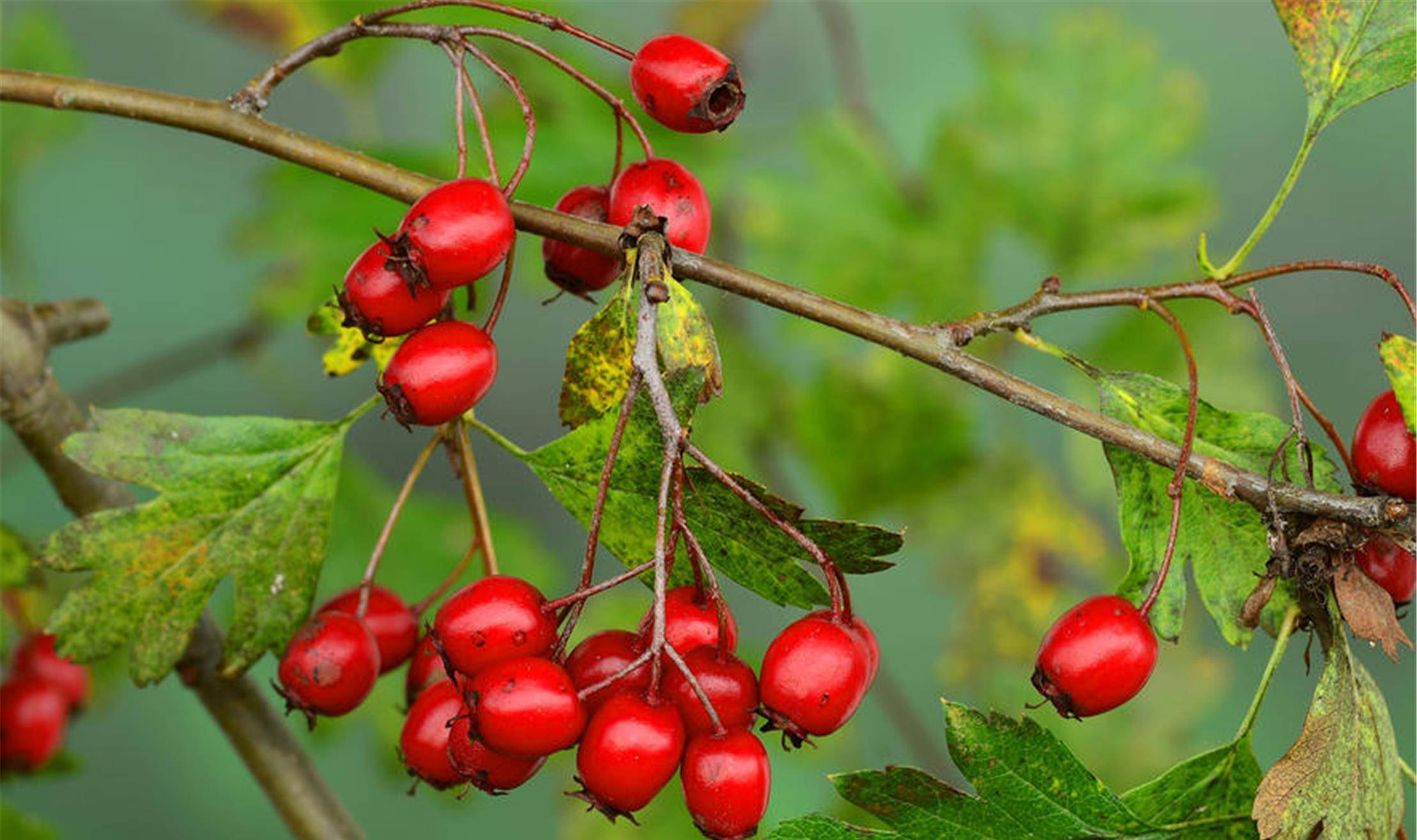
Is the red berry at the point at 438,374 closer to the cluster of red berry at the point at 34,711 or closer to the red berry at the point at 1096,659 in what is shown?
the red berry at the point at 1096,659

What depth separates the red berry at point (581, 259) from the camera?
62 cm

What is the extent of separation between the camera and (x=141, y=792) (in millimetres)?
1679

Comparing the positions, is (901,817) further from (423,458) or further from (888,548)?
(423,458)

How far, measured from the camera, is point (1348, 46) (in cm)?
65

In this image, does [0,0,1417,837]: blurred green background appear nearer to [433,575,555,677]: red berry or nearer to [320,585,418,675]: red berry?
[320,585,418,675]: red berry

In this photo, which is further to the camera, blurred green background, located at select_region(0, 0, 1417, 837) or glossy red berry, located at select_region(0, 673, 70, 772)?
blurred green background, located at select_region(0, 0, 1417, 837)

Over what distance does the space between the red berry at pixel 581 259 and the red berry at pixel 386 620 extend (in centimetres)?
16

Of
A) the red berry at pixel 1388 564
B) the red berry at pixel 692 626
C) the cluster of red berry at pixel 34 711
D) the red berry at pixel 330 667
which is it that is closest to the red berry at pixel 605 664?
the red berry at pixel 692 626

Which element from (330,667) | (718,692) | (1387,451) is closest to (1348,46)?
(1387,451)

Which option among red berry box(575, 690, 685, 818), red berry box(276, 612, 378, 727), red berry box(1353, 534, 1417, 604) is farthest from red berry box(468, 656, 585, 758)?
red berry box(1353, 534, 1417, 604)

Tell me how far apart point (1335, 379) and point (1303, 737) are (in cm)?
134

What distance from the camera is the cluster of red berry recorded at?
37.7 inches

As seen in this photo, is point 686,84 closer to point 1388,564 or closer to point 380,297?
point 380,297

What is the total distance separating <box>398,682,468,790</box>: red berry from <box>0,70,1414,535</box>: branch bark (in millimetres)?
185
